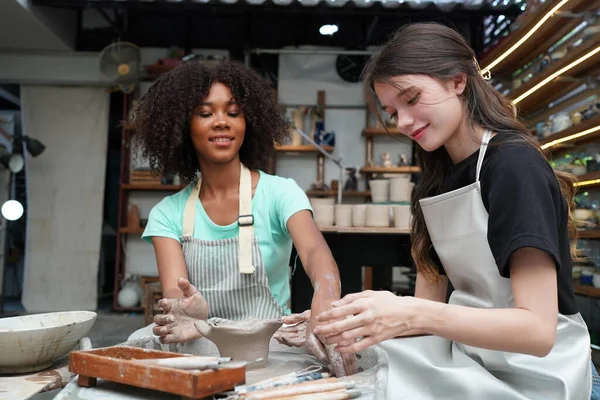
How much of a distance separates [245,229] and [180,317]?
560 millimetres

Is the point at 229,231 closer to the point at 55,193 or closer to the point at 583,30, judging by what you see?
the point at 583,30

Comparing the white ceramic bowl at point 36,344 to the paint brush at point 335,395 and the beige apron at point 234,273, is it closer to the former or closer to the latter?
the beige apron at point 234,273

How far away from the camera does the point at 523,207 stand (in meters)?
1.13

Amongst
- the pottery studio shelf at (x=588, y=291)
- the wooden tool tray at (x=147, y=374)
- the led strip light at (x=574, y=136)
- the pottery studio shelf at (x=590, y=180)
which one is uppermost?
the led strip light at (x=574, y=136)

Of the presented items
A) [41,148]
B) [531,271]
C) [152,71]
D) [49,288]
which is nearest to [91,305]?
[49,288]

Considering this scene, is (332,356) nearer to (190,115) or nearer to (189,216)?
(189,216)

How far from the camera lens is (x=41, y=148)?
6199 millimetres

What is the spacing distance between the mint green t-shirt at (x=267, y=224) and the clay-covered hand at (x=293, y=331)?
469 mm

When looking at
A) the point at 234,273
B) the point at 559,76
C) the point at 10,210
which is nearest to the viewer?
the point at 234,273

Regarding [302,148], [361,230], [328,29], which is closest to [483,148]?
[361,230]

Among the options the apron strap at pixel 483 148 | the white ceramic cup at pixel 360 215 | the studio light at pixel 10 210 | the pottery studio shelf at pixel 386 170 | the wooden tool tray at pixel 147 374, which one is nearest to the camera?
the wooden tool tray at pixel 147 374

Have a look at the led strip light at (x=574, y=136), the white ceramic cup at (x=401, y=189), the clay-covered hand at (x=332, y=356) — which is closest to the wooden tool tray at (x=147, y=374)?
the clay-covered hand at (x=332, y=356)

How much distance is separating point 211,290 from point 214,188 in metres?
0.38

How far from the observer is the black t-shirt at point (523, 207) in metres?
1.11
